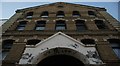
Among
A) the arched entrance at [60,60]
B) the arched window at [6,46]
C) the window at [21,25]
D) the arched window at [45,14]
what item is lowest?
the arched entrance at [60,60]

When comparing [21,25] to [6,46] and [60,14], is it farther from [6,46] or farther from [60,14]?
[60,14]

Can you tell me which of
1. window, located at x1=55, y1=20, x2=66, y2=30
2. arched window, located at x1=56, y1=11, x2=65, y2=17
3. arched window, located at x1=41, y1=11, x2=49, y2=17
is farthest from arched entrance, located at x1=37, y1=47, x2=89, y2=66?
arched window, located at x1=41, y1=11, x2=49, y2=17

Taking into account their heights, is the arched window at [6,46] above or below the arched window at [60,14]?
below

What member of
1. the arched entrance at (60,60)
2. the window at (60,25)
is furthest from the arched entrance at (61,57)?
the window at (60,25)

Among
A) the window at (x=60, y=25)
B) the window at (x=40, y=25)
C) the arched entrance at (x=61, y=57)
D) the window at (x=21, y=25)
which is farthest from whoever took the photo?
the window at (x=21, y=25)

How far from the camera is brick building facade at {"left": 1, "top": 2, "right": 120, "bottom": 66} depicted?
1209 centimetres

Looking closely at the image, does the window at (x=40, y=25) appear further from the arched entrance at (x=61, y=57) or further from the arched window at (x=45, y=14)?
the arched entrance at (x=61, y=57)

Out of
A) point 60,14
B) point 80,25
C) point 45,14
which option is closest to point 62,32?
point 80,25

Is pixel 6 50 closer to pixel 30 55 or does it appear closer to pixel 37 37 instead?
pixel 37 37

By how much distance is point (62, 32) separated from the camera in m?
15.6

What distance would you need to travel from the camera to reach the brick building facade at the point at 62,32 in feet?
39.7

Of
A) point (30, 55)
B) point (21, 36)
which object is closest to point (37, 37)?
point (21, 36)

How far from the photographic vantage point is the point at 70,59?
40.2ft

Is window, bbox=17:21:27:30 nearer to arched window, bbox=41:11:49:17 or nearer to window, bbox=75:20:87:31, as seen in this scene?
arched window, bbox=41:11:49:17
